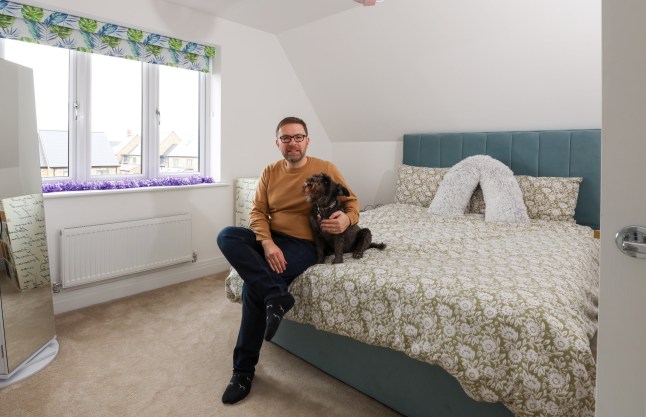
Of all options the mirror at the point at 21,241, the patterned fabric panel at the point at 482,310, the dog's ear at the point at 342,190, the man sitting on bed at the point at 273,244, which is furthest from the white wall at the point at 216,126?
the dog's ear at the point at 342,190

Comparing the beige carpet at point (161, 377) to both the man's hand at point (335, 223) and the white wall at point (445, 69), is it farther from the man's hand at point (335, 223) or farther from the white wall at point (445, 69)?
the white wall at point (445, 69)

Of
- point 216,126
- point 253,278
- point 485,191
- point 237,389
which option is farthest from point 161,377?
point 485,191

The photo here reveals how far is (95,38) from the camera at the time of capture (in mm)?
3055

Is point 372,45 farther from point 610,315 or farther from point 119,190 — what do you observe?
point 610,315

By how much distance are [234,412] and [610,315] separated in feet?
5.13

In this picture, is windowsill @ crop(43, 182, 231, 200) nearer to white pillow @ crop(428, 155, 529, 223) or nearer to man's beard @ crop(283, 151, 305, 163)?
man's beard @ crop(283, 151, 305, 163)

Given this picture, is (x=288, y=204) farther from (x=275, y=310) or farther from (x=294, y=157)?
(x=275, y=310)

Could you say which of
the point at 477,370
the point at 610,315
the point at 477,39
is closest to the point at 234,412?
the point at 477,370

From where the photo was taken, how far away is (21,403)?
1.83m

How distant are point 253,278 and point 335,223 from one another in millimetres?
463

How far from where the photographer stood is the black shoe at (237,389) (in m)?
1.86

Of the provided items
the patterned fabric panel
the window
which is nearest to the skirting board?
the window

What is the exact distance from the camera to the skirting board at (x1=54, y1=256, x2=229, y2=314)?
9.64ft

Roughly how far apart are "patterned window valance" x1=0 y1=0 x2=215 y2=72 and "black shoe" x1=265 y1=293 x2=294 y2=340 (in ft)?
8.13
